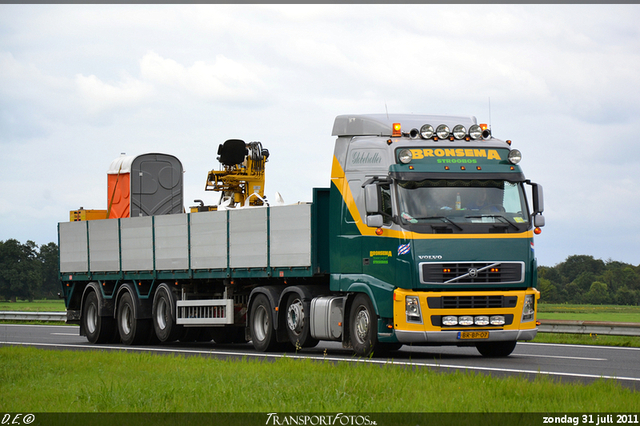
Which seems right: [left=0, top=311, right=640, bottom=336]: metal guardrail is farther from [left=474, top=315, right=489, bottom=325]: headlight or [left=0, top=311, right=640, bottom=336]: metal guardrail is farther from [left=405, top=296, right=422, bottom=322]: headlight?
[left=405, top=296, right=422, bottom=322]: headlight

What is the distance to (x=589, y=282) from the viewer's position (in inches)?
4190

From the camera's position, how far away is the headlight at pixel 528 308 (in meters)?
17.5

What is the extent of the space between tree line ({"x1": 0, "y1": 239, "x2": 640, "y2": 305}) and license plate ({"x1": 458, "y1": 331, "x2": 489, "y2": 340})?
62.8m

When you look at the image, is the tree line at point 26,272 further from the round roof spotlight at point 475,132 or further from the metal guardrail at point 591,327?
the round roof spotlight at point 475,132

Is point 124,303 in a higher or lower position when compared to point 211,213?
lower

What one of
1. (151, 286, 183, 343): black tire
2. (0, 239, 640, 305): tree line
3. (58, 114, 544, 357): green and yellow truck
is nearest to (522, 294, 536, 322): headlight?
(58, 114, 544, 357): green and yellow truck

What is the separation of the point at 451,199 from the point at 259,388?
21.0 feet

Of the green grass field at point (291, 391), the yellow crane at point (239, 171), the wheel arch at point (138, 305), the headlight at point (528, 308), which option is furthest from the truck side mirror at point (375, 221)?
the yellow crane at point (239, 171)

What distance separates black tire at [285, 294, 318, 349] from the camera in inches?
760

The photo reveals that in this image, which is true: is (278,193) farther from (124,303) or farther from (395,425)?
(395,425)

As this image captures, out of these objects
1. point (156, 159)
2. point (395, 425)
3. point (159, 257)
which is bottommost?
point (395, 425)

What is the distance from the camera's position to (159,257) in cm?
2397

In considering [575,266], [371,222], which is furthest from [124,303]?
[575,266]

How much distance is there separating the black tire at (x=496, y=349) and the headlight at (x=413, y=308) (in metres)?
2.49
